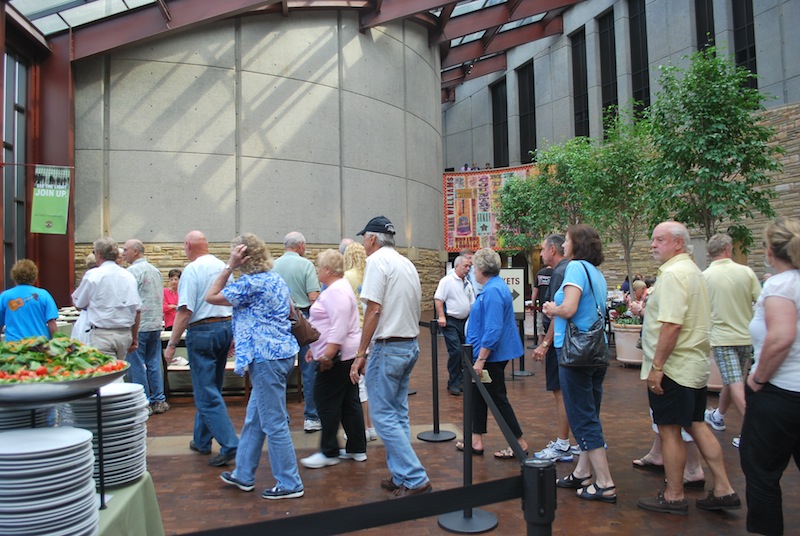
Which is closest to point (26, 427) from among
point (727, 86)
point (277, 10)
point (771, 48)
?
point (727, 86)

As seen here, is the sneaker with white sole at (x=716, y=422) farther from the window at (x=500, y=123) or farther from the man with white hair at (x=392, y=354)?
the window at (x=500, y=123)

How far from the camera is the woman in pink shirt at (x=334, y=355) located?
194 inches

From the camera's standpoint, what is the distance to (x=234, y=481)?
4539 millimetres

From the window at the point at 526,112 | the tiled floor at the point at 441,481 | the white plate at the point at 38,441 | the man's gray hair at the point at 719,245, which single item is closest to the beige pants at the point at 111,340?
the tiled floor at the point at 441,481

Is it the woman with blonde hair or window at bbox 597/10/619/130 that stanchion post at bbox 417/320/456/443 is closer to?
the woman with blonde hair

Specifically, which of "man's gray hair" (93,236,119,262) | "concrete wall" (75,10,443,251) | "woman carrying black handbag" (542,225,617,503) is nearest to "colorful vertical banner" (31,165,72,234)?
"concrete wall" (75,10,443,251)

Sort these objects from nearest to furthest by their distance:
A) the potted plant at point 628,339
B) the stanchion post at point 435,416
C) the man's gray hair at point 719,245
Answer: the man's gray hair at point 719,245
the stanchion post at point 435,416
the potted plant at point 628,339

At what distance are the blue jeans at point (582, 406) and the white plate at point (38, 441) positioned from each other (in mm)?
3188

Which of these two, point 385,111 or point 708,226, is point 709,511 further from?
point 385,111

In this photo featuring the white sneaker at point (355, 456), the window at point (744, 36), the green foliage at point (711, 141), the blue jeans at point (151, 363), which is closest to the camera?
the white sneaker at point (355, 456)

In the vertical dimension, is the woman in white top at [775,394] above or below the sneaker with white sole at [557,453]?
above

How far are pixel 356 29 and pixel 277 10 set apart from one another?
8.06ft

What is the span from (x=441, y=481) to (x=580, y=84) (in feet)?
81.1

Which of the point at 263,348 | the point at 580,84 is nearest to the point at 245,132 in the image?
the point at 263,348
